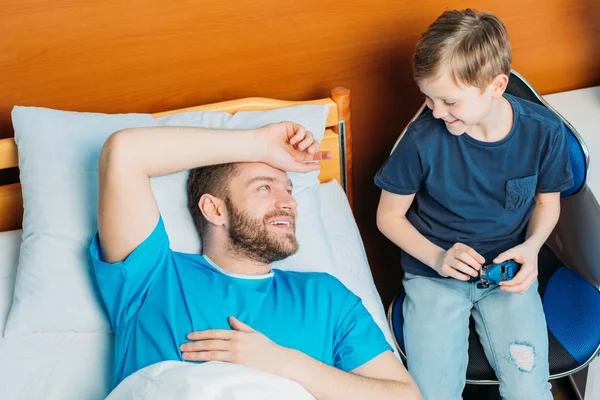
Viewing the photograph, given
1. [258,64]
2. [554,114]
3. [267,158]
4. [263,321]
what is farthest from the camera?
[258,64]

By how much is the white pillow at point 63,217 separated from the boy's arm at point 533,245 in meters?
0.40

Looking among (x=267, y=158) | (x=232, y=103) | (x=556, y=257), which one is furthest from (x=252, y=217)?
(x=556, y=257)

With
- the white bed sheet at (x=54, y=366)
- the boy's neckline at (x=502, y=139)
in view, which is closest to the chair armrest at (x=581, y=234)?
the boy's neckline at (x=502, y=139)

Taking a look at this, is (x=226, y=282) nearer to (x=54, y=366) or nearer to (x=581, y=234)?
(x=54, y=366)

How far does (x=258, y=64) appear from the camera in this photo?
179 centimetres

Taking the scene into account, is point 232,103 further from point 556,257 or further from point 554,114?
point 556,257

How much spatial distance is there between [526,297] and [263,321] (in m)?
0.61

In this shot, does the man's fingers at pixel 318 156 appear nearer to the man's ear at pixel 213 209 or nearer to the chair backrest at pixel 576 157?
the man's ear at pixel 213 209

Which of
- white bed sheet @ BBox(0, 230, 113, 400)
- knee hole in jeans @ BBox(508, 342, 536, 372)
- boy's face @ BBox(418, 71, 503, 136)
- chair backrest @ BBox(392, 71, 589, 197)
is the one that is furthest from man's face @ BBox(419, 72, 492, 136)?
white bed sheet @ BBox(0, 230, 113, 400)

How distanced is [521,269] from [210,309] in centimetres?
66

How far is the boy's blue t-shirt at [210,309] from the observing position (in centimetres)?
135

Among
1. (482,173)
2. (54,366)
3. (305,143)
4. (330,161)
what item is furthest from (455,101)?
(54,366)

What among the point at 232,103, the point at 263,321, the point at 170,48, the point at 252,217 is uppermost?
the point at 170,48

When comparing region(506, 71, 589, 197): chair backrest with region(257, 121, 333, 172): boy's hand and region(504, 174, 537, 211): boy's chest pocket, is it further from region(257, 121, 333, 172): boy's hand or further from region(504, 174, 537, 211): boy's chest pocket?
region(257, 121, 333, 172): boy's hand
